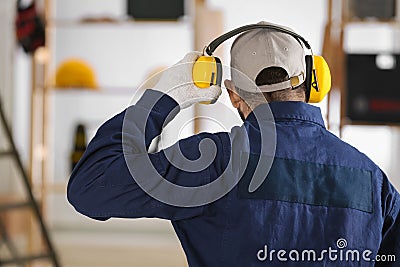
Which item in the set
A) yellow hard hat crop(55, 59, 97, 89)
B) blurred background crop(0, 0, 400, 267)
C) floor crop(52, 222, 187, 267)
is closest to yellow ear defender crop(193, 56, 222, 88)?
blurred background crop(0, 0, 400, 267)

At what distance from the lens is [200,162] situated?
1302 mm

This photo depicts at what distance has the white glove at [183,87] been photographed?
53.9 inches

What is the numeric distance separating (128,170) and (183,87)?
6.9 inches

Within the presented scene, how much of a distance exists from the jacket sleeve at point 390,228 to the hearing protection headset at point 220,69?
0.64 feet

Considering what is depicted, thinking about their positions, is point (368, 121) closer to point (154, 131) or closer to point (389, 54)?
point (389, 54)

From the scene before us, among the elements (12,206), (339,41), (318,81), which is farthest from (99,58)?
(318,81)

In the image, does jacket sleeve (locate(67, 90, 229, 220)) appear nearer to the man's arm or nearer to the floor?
the man's arm

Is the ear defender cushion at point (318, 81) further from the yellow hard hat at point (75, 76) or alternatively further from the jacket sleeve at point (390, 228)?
the yellow hard hat at point (75, 76)

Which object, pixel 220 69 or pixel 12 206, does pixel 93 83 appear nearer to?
pixel 12 206

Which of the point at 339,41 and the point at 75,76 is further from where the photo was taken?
the point at 75,76

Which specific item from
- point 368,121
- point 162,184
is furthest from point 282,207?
point 368,121

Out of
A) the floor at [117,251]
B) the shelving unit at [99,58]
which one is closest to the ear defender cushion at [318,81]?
the floor at [117,251]

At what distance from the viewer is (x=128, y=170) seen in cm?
131

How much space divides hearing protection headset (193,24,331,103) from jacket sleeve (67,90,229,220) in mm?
91
